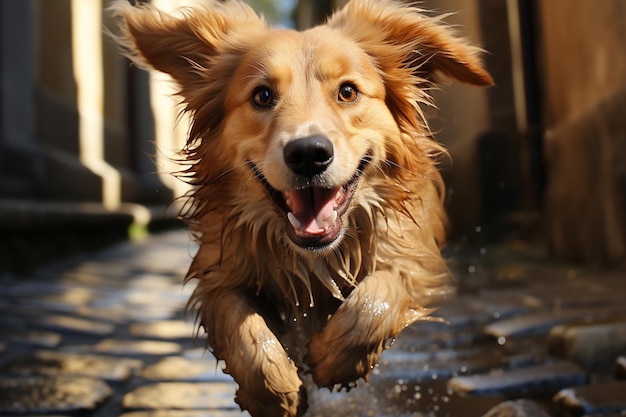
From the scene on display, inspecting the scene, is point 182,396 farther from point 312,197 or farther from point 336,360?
point 312,197

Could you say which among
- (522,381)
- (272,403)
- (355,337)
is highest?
(355,337)

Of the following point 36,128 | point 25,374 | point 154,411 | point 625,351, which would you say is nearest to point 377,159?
point 154,411

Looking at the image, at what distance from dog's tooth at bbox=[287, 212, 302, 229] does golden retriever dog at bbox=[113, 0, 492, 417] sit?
0.01 meters

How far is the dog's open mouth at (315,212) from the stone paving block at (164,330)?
1.90 metres

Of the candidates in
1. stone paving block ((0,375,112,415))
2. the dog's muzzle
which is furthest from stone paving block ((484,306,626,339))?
stone paving block ((0,375,112,415))

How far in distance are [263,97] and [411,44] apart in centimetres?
57

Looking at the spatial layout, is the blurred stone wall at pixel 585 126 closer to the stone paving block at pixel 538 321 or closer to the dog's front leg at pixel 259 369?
the stone paving block at pixel 538 321

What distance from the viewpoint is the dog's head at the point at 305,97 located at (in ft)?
7.84

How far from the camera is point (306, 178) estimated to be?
2.34 meters

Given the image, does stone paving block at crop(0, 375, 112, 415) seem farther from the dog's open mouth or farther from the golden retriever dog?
the dog's open mouth

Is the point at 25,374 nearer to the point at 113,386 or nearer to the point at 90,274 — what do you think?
the point at 113,386

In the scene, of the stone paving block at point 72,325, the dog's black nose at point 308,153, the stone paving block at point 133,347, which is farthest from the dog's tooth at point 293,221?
the stone paving block at point 72,325

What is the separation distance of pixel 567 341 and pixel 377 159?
4.14ft

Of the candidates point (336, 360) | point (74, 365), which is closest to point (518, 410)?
point (336, 360)
